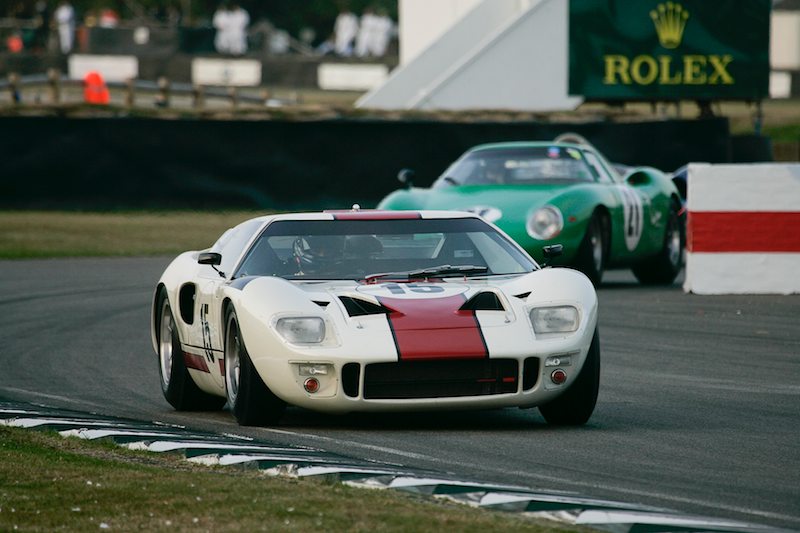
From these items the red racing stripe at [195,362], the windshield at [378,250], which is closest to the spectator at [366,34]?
the red racing stripe at [195,362]

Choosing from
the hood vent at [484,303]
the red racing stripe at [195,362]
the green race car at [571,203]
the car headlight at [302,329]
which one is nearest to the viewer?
the car headlight at [302,329]

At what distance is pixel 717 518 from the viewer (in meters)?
5.33

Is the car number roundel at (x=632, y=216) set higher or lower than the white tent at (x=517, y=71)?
lower

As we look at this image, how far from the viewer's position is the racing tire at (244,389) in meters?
7.46

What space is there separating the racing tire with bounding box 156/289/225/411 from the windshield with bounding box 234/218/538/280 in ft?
2.61

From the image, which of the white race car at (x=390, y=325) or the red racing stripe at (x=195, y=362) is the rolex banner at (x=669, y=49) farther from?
the white race car at (x=390, y=325)

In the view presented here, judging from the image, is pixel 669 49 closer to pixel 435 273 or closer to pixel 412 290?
pixel 435 273

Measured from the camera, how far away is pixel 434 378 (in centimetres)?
725

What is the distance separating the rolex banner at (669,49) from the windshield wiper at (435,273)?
19338 millimetres

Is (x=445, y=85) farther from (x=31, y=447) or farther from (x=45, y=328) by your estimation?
(x=31, y=447)

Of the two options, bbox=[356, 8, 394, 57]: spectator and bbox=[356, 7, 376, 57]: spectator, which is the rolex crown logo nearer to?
bbox=[356, 8, 394, 57]: spectator

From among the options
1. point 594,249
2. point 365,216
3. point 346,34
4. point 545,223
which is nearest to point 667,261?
point 594,249

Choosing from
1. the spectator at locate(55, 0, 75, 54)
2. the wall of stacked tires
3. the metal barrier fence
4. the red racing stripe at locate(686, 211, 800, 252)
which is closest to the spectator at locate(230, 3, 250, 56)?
the spectator at locate(55, 0, 75, 54)

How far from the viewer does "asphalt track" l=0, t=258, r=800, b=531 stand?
6113mm
